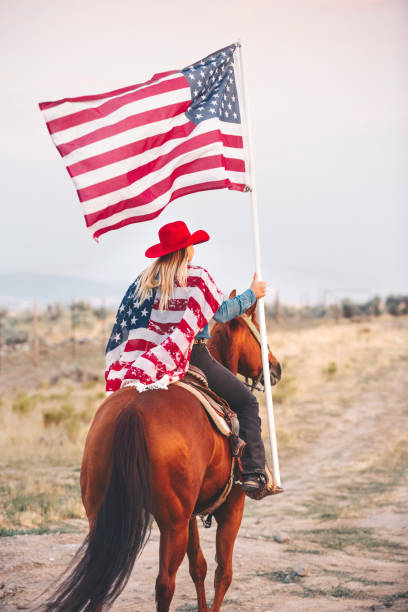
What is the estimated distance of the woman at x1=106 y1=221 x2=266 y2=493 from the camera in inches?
189

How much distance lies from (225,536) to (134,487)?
156 centimetres

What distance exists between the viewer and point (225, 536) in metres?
5.50

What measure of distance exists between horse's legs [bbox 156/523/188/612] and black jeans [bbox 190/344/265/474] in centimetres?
112

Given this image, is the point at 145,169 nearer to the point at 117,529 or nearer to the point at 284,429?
the point at 117,529

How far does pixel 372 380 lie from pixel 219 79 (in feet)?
65.1

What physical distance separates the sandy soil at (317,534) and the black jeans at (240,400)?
1571mm

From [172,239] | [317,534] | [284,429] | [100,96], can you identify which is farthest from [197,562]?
[284,429]

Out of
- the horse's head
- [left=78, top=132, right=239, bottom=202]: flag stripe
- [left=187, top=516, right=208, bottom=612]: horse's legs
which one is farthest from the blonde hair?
[left=187, top=516, right=208, bottom=612]: horse's legs

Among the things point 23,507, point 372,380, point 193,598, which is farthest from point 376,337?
point 193,598

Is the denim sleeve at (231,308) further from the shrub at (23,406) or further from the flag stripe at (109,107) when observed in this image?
the shrub at (23,406)

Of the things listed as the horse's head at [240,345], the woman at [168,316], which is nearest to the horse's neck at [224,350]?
the horse's head at [240,345]

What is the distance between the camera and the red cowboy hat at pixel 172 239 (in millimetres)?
5012

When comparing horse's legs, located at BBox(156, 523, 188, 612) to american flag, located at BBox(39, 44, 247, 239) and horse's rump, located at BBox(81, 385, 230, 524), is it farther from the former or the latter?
american flag, located at BBox(39, 44, 247, 239)

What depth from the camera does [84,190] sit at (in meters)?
5.68
